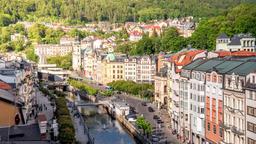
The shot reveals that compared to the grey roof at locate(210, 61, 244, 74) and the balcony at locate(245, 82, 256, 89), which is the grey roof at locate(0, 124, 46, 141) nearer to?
the balcony at locate(245, 82, 256, 89)

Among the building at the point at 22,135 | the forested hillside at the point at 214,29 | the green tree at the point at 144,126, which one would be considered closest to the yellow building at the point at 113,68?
the forested hillside at the point at 214,29

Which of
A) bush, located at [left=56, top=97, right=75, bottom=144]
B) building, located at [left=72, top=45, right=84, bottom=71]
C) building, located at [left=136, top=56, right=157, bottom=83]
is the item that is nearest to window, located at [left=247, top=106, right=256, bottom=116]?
bush, located at [left=56, top=97, right=75, bottom=144]

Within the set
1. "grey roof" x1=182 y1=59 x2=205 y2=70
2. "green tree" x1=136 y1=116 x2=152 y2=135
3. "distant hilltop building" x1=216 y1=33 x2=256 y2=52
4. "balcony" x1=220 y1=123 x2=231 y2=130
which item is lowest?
"green tree" x1=136 y1=116 x2=152 y2=135

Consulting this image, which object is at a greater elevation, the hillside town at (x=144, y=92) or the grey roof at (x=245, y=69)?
the grey roof at (x=245, y=69)

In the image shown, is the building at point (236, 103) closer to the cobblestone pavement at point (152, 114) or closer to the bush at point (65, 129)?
the cobblestone pavement at point (152, 114)

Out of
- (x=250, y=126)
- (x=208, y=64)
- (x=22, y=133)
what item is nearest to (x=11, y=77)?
(x=208, y=64)

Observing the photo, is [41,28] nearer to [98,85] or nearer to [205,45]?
[98,85]
